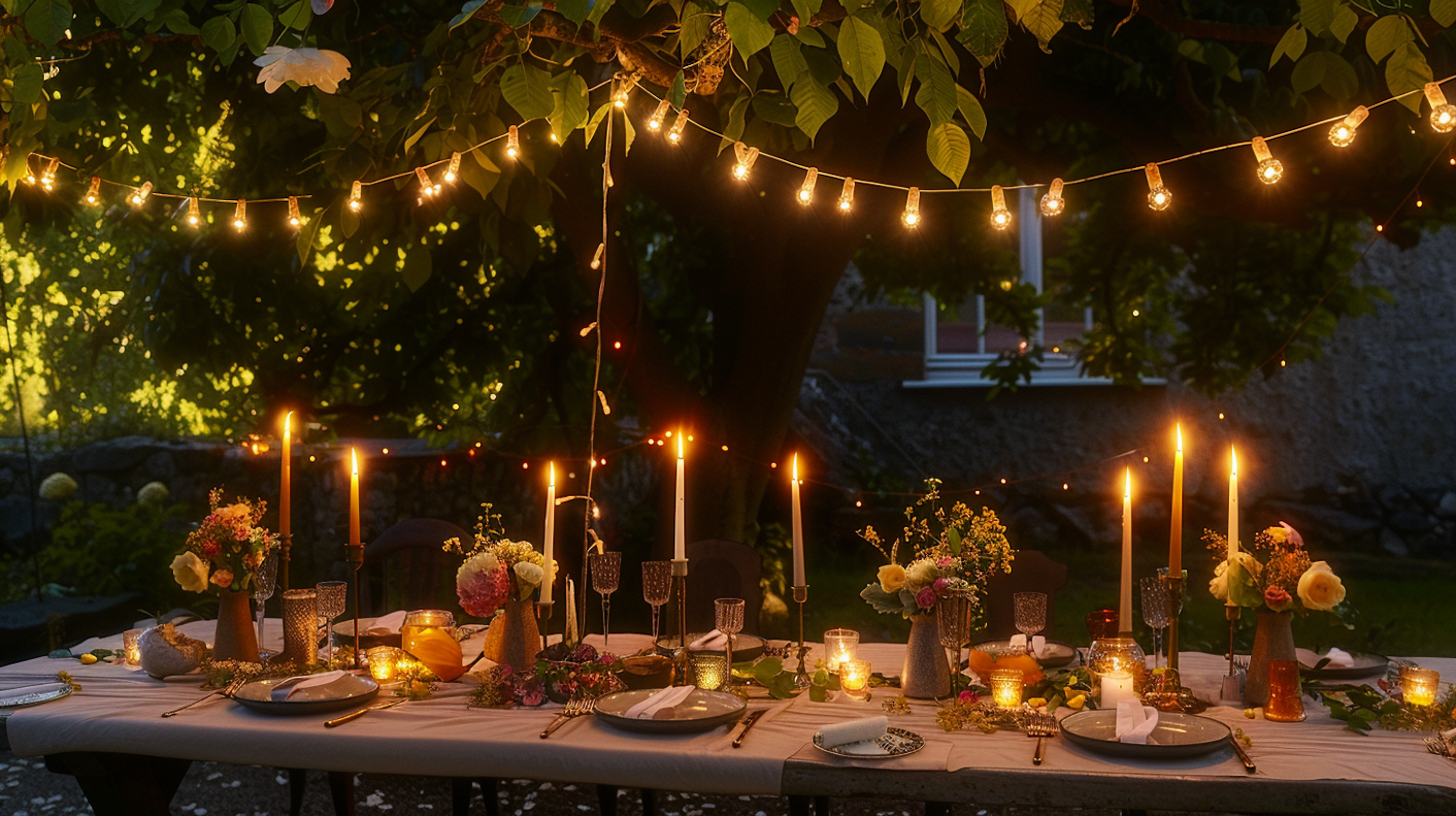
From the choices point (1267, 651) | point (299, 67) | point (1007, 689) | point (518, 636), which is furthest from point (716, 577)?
point (299, 67)

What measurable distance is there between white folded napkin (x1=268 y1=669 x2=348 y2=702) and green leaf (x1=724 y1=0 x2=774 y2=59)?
1.69 m

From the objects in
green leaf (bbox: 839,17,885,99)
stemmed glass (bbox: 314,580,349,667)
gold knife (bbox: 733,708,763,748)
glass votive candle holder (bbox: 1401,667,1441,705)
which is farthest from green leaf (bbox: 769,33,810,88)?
glass votive candle holder (bbox: 1401,667,1441,705)

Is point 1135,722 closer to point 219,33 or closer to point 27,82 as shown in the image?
point 219,33

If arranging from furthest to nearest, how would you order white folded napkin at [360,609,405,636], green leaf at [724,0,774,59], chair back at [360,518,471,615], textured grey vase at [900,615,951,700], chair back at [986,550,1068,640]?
chair back at [360,518,471,615], chair back at [986,550,1068,640], white folded napkin at [360,609,405,636], textured grey vase at [900,615,951,700], green leaf at [724,0,774,59]

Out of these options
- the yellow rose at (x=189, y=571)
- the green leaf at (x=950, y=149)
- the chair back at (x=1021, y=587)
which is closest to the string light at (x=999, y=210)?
the green leaf at (x=950, y=149)

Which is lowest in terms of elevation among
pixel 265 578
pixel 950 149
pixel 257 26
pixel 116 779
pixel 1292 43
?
pixel 116 779

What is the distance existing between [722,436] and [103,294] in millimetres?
5960

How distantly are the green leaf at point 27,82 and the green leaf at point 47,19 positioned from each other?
0.52 metres

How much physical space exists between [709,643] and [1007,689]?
844 mm

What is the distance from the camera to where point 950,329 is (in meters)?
9.17

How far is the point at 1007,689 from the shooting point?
2.26 meters

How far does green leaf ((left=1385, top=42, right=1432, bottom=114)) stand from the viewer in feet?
6.91

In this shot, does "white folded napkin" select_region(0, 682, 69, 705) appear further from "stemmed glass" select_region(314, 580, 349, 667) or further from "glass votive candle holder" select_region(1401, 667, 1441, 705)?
"glass votive candle holder" select_region(1401, 667, 1441, 705)

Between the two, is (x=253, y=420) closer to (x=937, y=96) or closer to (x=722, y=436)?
(x=722, y=436)
